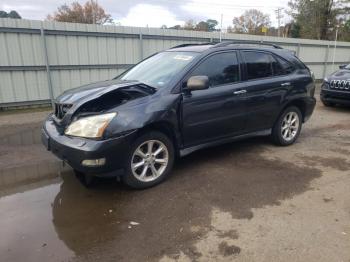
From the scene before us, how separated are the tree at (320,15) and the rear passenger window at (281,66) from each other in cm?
2597

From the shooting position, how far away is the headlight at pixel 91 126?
345 cm

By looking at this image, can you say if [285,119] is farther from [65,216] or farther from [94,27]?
[94,27]

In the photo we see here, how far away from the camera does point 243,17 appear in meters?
56.9

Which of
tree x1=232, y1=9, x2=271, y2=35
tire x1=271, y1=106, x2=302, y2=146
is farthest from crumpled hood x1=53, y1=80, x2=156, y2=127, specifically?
tree x1=232, y1=9, x2=271, y2=35

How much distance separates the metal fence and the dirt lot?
5.56 m

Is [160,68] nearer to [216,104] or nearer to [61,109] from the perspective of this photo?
[216,104]

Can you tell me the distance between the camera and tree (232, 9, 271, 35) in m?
55.8

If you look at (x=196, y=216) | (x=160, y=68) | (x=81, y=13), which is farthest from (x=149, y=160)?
(x=81, y=13)

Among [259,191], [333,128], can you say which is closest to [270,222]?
[259,191]

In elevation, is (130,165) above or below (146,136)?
below

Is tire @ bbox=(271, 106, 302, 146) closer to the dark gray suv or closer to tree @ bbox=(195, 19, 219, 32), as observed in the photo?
the dark gray suv

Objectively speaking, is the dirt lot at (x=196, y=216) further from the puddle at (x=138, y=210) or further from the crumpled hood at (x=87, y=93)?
the crumpled hood at (x=87, y=93)

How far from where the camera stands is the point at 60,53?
922 cm

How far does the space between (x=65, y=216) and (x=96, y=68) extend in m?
7.40
